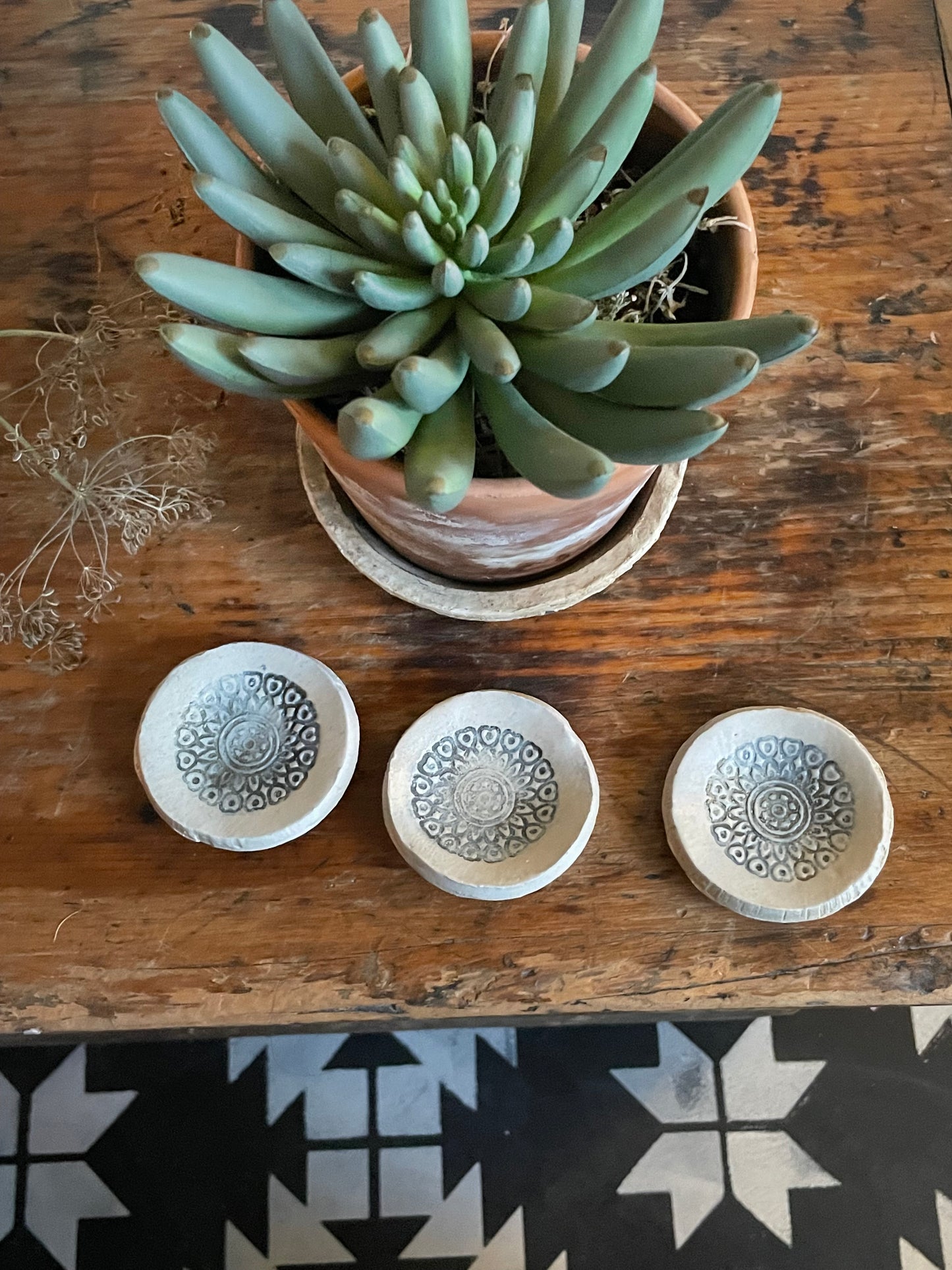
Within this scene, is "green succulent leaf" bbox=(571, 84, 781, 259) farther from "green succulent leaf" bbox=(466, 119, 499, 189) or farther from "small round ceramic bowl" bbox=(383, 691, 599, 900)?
"small round ceramic bowl" bbox=(383, 691, 599, 900)

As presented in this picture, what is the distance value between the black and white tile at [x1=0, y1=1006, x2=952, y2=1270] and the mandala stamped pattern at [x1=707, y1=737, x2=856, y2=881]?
582mm

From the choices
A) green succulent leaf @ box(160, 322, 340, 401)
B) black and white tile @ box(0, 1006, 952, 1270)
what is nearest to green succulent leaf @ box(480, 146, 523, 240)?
green succulent leaf @ box(160, 322, 340, 401)

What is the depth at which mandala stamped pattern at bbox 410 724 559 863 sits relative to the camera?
58 cm

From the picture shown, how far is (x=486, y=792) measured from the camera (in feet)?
1.95

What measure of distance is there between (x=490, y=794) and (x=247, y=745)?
157 millimetres

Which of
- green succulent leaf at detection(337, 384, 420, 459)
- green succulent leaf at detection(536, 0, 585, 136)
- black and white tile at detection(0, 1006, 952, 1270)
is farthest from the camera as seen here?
black and white tile at detection(0, 1006, 952, 1270)

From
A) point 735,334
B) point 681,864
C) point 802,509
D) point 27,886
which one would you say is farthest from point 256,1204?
point 735,334

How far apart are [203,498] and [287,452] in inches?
2.5

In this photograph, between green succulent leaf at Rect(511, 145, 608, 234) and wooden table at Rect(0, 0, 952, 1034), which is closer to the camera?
green succulent leaf at Rect(511, 145, 608, 234)

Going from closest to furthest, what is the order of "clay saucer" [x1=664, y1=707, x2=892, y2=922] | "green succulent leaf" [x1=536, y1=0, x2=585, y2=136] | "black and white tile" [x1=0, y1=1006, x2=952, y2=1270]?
"green succulent leaf" [x1=536, y1=0, x2=585, y2=136] < "clay saucer" [x1=664, y1=707, x2=892, y2=922] < "black and white tile" [x1=0, y1=1006, x2=952, y2=1270]

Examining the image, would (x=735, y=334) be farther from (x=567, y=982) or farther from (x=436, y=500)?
(x=567, y=982)

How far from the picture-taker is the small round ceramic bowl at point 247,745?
1.90ft

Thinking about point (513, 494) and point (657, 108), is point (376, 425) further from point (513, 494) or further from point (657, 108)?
point (657, 108)

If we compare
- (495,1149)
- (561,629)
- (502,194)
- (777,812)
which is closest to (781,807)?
(777,812)
